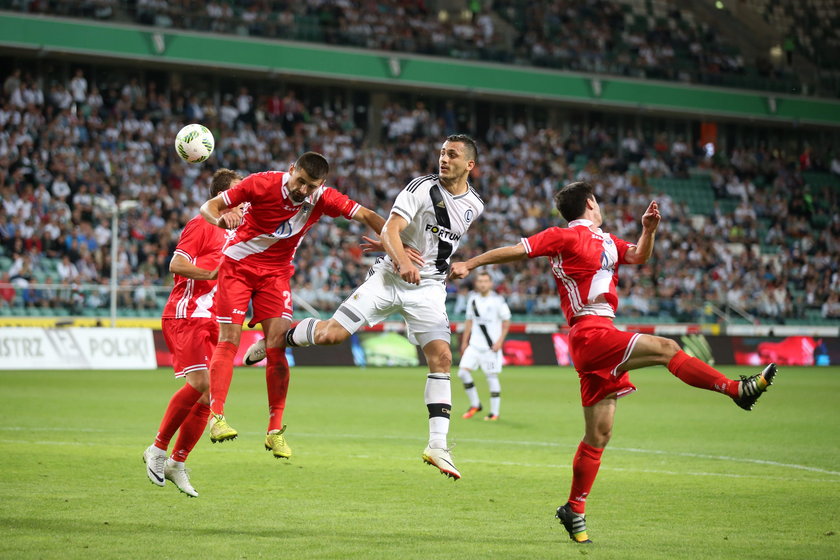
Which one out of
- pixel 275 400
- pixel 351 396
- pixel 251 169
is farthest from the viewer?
pixel 251 169

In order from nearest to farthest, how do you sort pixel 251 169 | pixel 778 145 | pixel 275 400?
pixel 275 400
pixel 251 169
pixel 778 145

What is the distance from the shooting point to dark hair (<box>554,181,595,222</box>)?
8.59 meters

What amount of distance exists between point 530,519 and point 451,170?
3089 millimetres

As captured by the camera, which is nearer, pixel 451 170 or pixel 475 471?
pixel 451 170

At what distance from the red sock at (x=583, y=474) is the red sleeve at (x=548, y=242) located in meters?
1.52

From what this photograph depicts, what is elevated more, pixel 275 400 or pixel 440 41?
pixel 440 41

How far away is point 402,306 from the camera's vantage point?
382 inches

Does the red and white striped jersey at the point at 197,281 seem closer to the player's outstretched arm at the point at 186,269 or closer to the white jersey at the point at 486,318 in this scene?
the player's outstretched arm at the point at 186,269

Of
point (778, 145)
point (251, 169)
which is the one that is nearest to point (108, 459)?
point (251, 169)

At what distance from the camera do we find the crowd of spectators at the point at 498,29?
3950 centimetres

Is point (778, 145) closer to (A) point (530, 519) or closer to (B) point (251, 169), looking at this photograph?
(B) point (251, 169)

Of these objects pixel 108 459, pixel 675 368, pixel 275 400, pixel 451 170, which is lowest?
pixel 108 459

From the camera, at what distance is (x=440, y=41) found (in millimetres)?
44438

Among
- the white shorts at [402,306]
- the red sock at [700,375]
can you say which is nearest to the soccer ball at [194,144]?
the white shorts at [402,306]
